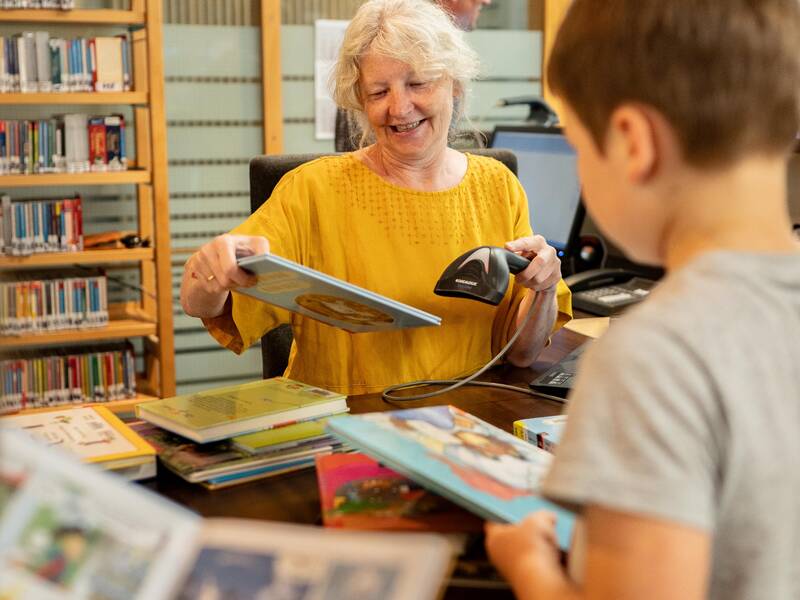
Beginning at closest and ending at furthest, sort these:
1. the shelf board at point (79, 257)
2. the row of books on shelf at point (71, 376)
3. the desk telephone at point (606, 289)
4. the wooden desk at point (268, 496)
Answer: the wooden desk at point (268, 496), the desk telephone at point (606, 289), the shelf board at point (79, 257), the row of books on shelf at point (71, 376)

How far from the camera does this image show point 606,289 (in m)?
2.50

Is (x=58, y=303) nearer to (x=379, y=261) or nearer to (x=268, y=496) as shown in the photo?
(x=379, y=261)

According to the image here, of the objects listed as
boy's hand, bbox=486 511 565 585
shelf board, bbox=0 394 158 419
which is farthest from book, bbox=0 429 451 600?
shelf board, bbox=0 394 158 419

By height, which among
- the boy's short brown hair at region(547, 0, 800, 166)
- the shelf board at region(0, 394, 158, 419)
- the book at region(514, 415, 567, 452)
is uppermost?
the boy's short brown hair at region(547, 0, 800, 166)

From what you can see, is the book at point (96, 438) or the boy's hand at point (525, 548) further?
the book at point (96, 438)

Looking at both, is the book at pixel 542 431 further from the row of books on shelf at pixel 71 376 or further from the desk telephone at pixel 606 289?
the row of books on shelf at pixel 71 376

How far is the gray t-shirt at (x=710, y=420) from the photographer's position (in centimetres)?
60

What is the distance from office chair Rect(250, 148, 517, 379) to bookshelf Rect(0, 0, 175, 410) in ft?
5.30

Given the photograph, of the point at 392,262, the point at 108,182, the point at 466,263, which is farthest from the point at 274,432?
the point at 108,182

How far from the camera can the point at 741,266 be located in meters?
0.65

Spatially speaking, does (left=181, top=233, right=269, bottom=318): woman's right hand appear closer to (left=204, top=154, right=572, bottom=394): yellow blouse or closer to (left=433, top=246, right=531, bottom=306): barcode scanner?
(left=204, top=154, right=572, bottom=394): yellow blouse

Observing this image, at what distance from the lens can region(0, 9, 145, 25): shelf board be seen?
336 centimetres

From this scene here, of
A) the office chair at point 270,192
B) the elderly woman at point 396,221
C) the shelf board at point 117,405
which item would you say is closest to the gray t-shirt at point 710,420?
the elderly woman at point 396,221

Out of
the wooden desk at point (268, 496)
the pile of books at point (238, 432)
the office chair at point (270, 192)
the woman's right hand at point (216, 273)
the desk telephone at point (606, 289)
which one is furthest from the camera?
the desk telephone at point (606, 289)
